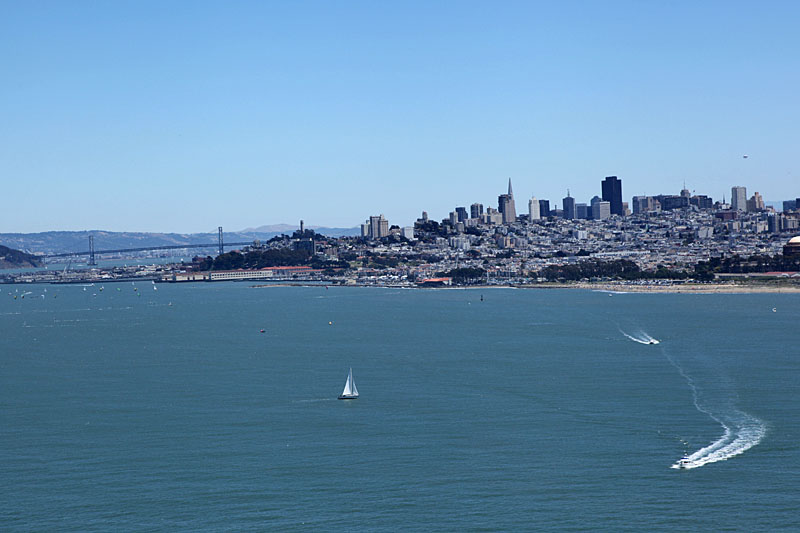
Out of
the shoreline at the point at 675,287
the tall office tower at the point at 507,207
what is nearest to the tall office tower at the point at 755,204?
the tall office tower at the point at 507,207

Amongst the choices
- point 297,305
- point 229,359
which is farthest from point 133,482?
point 297,305

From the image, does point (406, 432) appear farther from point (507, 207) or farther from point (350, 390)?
point (507, 207)

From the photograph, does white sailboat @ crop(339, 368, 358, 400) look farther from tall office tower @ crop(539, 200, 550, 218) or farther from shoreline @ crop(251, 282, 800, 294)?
tall office tower @ crop(539, 200, 550, 218)

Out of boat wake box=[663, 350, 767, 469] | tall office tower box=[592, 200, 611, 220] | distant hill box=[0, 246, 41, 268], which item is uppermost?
tall office tower box=[592, 200, 611, 220]

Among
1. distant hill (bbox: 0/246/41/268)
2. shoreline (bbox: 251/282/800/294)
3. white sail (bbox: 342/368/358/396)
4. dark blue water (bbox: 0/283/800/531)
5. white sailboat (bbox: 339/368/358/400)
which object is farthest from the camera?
distant hill (bbox: 0/246/41/268)

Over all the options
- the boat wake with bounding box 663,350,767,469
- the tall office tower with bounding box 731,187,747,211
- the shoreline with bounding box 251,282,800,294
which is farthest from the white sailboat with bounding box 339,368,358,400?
the tall office tower with bounding box 731,187,747,211

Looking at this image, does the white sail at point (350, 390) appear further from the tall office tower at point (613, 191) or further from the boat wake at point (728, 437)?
the tall office tower at point (613, 191)

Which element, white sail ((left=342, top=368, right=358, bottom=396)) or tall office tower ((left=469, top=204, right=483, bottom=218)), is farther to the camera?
tall office tower ((left=469, top=204, right=483, bottom=218))

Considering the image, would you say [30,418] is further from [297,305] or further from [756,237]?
[756,237]
